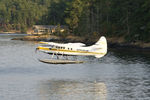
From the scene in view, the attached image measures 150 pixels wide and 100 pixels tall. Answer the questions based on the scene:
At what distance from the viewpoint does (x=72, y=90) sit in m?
37.5

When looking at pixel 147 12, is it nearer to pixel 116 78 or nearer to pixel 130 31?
pixel 130 31

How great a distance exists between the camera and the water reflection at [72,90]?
34.6 meters

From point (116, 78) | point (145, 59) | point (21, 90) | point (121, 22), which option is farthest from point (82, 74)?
point (121, 22)

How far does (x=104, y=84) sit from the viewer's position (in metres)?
40.7

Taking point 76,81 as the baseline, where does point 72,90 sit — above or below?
above

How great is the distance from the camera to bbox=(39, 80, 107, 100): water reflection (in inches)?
1363

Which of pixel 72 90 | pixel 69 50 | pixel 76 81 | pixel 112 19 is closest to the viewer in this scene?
pixel 72 90

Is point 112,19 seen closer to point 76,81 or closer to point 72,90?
point 76,81

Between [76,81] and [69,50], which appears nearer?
[76,81]

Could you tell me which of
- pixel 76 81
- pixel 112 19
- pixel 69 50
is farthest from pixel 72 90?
pixel 112 19

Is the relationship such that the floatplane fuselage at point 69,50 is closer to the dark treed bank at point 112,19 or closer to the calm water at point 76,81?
the calm water at point 76,81

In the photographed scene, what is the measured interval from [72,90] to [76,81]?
5.04 m

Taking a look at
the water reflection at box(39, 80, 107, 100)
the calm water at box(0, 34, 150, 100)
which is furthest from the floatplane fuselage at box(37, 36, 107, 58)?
the water reflection at box(39, 80, 107, 100)

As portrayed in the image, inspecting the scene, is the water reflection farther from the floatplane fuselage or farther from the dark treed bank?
the dark treed bank
